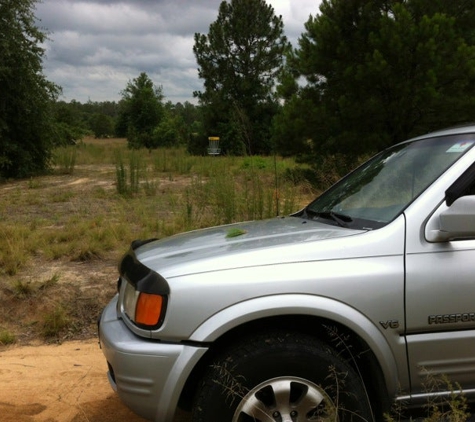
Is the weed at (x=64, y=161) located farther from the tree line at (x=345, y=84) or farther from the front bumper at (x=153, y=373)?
the front bumper at (x=153, y=373)

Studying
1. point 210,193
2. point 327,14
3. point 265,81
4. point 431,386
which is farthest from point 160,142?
point 431,386

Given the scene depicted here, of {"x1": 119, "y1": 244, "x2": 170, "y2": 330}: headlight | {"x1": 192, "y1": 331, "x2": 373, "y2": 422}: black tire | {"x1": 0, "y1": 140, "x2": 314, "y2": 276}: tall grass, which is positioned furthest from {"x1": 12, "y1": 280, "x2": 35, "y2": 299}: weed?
{"x1": 192, "y1": 331, "x2": 373, "y2": 422}: black tire

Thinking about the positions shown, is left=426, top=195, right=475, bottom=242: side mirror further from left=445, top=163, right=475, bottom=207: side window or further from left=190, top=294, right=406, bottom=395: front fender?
left=190, top=294, right=406, bottom=395: front fender

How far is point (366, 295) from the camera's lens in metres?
2.31

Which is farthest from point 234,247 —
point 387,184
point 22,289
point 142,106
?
point 142,106

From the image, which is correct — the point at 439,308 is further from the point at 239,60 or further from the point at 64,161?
the point at 239,60

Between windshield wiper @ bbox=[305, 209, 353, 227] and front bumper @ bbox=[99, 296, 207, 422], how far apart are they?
1.11 meters

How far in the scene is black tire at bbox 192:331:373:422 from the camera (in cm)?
226

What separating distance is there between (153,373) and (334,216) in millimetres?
1425

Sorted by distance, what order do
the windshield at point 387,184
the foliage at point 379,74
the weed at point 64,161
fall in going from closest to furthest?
the windshield at point 387,184 < the foliage at point 379,74 < the weed at point 64,161

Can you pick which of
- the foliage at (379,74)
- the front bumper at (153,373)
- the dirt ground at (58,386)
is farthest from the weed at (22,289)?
the foliage at (379,74)

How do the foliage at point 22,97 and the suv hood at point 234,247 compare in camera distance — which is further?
the foliage at point 22,97

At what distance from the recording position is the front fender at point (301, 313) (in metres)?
2.24

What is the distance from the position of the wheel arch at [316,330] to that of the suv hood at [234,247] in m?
0.22
